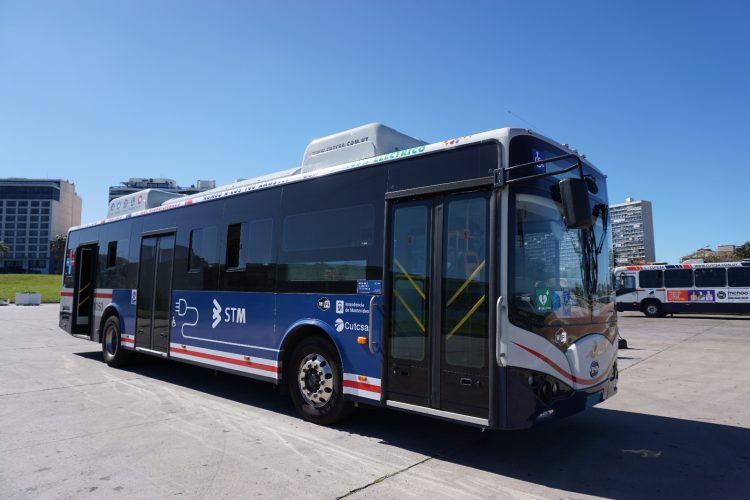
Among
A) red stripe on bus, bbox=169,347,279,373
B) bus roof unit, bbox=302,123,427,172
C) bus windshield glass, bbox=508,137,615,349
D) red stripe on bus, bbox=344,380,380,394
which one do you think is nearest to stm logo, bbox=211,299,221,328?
red stripe on bus, bbox=169,347,279,373

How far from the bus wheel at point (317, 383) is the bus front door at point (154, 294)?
3621 mm

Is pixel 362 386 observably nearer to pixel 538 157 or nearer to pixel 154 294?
pixel 538 157

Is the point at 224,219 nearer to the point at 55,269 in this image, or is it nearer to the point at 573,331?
the point at 573,331

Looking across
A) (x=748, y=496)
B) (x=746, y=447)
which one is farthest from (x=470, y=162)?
(x=746, y=447)

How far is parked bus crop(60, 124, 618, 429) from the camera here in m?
4.48

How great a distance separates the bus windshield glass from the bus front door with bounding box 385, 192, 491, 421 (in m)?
0.29

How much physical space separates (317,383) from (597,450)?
3.26 m

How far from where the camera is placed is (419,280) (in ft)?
16.8

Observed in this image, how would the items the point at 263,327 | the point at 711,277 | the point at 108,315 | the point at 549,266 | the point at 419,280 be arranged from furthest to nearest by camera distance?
the point at 711,277, the point at 108,315, the point at 263,327, the point at 419,280, the point at 549,266

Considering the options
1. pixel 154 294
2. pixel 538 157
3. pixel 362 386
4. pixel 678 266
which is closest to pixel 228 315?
pixel 154 294

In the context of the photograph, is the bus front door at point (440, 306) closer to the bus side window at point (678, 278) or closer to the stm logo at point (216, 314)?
the stm logo at point (216, 314)

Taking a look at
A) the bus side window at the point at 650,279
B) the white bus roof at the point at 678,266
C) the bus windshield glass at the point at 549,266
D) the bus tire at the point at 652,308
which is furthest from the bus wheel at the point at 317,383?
the bus tire at the point at 652,308

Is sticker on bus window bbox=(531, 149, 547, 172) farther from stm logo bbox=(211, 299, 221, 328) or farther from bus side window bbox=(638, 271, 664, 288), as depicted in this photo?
bus side window bbox=(638, 271, 664, 288)

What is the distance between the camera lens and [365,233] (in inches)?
225
